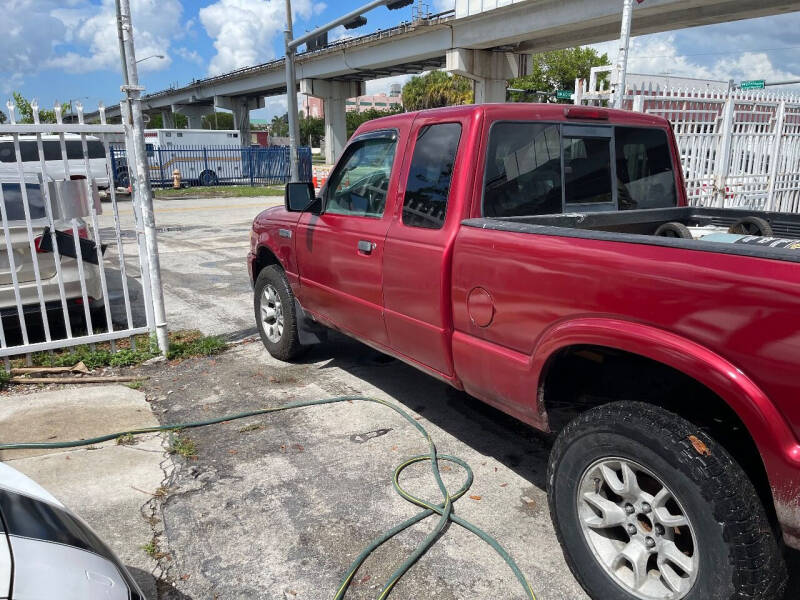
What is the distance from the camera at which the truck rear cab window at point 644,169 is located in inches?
156

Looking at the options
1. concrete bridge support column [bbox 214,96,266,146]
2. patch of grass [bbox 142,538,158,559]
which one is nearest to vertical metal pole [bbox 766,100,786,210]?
patch of grass [bbox 142,538,158,559]

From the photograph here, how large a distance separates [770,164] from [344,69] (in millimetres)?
34088

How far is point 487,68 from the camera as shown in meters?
31.1

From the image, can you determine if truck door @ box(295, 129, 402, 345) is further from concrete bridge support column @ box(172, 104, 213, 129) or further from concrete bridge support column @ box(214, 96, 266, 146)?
concrete bridge support column @ box(172, 104, 213, 129)

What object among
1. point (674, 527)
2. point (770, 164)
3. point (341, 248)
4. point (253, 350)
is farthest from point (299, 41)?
point (674, 527)

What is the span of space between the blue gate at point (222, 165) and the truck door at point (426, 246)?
26315mm

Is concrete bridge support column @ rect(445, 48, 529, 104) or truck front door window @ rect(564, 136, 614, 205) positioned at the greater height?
concrete bridge support column @ rect(445, 48, 529, 104)

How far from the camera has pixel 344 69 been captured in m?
40.8

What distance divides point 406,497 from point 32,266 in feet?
13.1

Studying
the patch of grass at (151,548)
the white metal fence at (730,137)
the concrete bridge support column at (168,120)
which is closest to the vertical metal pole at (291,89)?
the white metal fence at (730,137)

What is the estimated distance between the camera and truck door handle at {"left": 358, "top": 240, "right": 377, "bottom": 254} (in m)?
3.92

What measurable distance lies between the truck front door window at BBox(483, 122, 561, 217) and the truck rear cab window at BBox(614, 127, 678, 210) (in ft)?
1.91

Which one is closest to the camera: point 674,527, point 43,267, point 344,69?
point 674,527

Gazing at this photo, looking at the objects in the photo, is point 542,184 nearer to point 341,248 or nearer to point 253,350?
point 341,248
